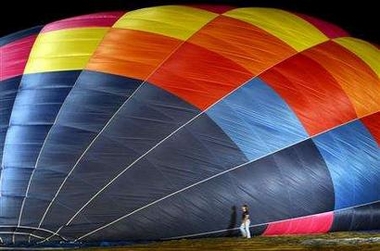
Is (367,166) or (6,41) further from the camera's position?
(6,41)

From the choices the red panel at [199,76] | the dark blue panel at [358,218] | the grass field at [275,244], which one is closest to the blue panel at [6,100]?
the red panel at [199,76]

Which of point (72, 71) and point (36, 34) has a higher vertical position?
point (36, 34)

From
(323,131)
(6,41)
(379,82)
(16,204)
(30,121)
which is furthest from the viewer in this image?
(6,41)

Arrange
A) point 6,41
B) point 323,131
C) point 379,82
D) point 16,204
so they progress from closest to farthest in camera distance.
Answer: point 16,204 < point 323,131 < point 379,82 < point 6,41

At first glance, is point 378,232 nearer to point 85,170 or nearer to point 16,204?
point 85,170

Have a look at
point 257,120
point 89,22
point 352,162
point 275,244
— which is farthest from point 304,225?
point 89,22

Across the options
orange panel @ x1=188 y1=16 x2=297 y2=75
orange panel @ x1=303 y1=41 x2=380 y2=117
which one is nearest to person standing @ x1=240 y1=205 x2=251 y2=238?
orange panel @ x1=188 y1=16 x2=297 y2=75

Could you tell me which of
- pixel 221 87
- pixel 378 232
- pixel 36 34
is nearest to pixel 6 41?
pixel 36 34
